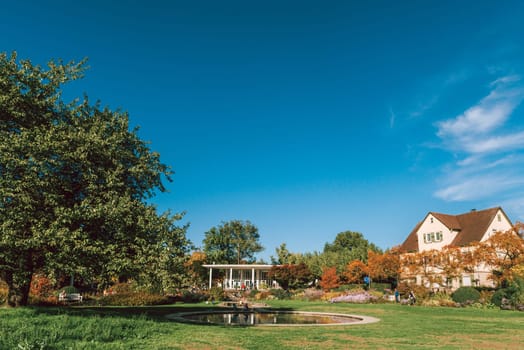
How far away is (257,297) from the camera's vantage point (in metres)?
39.5

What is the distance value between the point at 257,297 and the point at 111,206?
29990mm

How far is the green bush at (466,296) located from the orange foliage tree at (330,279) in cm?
1539

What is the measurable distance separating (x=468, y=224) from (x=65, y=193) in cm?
4129

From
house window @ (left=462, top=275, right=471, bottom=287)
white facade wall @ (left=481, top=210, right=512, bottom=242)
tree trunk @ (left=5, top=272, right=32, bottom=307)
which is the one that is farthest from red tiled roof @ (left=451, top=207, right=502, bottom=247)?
tree trunk @ (left=5, top=272, right=32, bottom=307)

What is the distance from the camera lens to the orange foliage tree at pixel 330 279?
42.0 m

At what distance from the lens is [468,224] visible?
137 feet

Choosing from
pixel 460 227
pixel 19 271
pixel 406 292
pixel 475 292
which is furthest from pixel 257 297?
pixel 19 271

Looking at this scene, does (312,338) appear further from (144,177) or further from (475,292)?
(475,292)

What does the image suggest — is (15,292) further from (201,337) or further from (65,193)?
(201,337)

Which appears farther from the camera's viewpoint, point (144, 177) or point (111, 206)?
point (144, 177)

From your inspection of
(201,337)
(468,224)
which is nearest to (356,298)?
(468,224)

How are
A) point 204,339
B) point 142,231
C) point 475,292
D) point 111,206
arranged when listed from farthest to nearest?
point 475,292, point 142,231, point 111,206, point 204,339

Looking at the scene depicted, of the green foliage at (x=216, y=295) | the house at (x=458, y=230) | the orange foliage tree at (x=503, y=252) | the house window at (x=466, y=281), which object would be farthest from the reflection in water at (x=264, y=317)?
the house window at (x=466, y=281)

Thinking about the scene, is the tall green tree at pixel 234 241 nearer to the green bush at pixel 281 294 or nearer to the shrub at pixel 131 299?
the green bush at pixel 281 294
